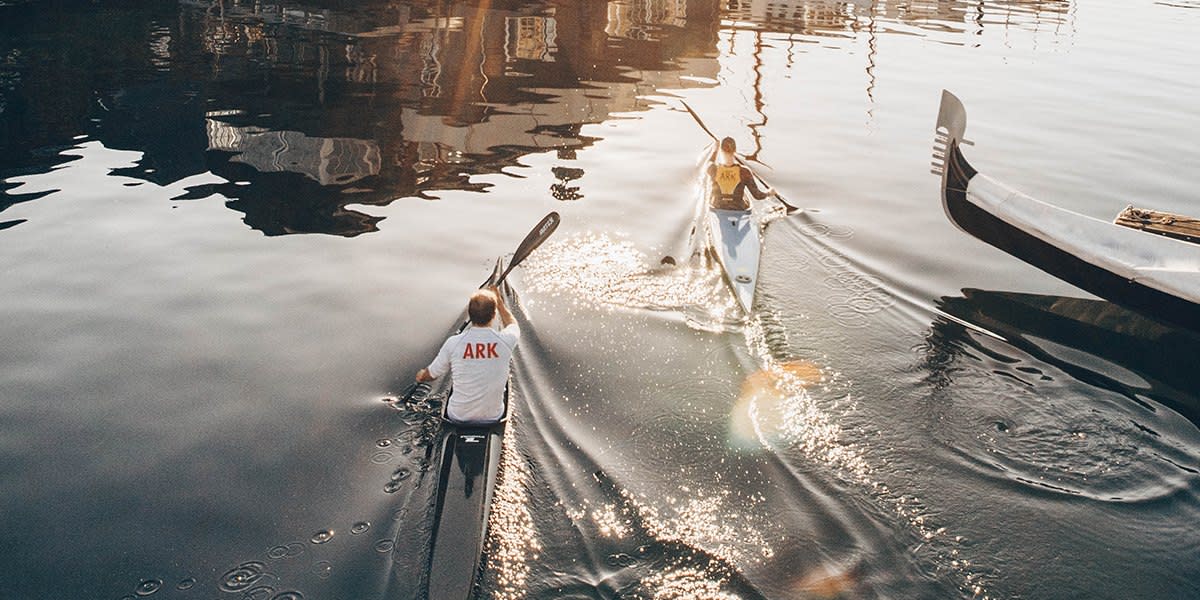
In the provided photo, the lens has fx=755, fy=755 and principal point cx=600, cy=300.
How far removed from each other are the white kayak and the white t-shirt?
5.15m

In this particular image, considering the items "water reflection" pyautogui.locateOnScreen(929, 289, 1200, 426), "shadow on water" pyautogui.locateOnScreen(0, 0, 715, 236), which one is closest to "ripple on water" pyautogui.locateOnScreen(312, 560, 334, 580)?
"water reflection" pyautogui.locateOnScreen(929, 289, 1200, 426)

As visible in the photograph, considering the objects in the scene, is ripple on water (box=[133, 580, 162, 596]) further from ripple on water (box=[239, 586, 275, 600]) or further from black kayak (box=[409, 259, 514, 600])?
black kayak (box=[409, 259, 514, 600])

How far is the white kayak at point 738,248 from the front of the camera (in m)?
12.1

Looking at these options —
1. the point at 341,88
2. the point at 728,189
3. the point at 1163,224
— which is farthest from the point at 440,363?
the point at 341,88

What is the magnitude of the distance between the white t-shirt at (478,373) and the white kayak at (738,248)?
5.15 m

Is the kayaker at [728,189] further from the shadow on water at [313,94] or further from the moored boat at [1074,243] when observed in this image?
the shadow on water at [313,94]

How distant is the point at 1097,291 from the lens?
39.2 feet

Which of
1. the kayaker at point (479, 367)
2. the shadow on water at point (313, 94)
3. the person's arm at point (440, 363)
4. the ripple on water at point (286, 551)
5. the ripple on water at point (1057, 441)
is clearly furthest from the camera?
the shadow on water at point (313, 94)

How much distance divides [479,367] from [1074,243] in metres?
10.0

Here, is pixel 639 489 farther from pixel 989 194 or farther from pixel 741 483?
pixel 989 194

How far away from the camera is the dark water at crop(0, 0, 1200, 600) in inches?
272

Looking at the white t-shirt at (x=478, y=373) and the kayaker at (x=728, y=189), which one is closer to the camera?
the white t-shirt at (x=478, y=373)

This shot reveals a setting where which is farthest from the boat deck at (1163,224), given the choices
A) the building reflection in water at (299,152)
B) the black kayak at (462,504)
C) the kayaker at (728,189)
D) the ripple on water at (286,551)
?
the building reflection in water at (299,152)

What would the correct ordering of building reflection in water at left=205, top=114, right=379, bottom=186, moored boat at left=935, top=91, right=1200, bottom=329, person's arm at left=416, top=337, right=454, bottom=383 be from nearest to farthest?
1. person's arm at left=416, top=337, right=454, bottom=383
2. moored boat at left=935, top=91, right=1200, bottom=329
3. building reflection in water at left=205, top=114, right=379, bottom=186
